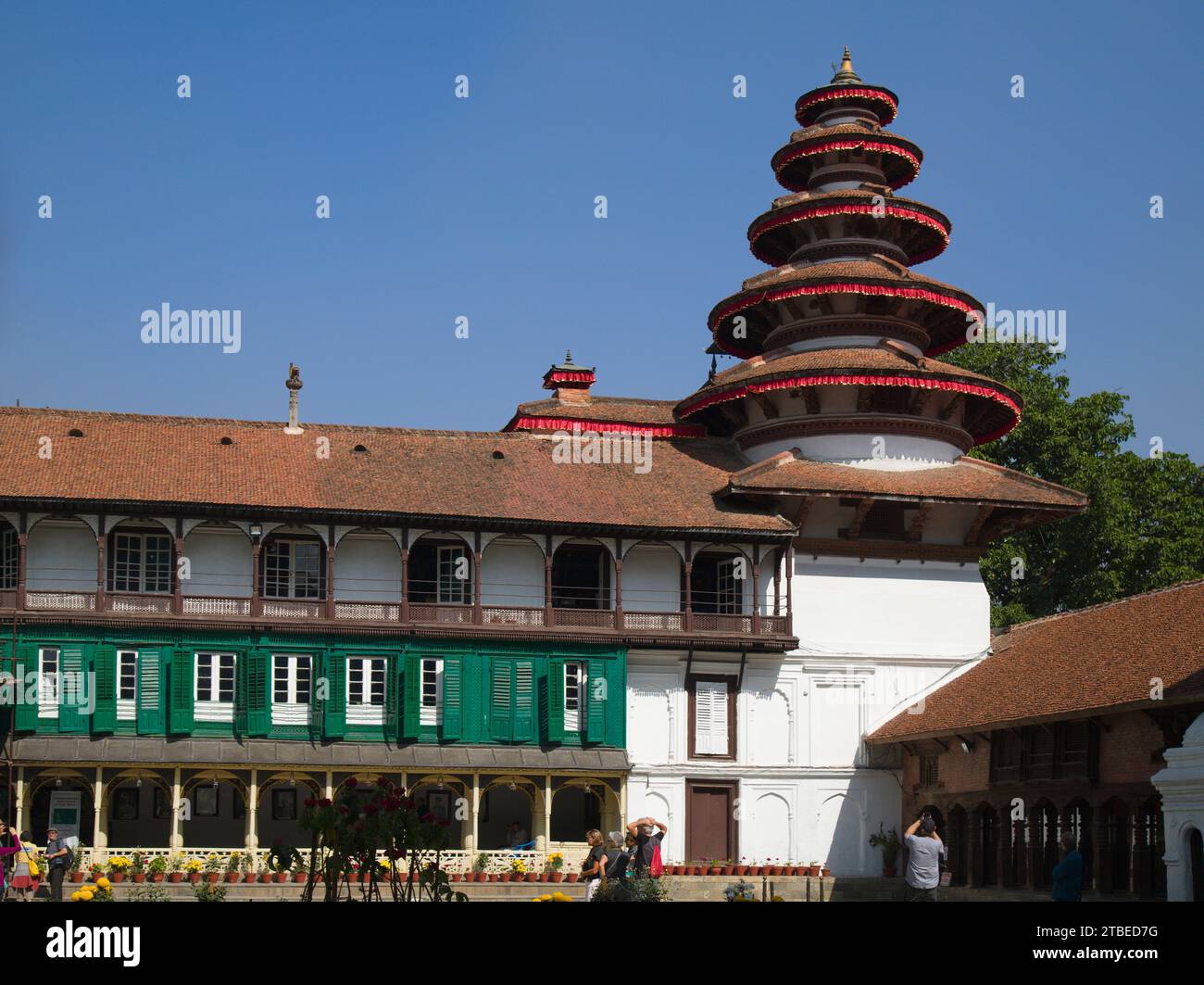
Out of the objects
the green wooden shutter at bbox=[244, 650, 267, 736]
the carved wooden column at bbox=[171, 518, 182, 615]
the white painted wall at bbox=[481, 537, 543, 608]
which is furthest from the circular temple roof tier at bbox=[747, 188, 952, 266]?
the green wooden shutter at bbox=[244, 650, 267, 736]

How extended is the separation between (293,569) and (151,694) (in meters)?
4.50

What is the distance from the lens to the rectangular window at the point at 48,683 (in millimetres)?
38406

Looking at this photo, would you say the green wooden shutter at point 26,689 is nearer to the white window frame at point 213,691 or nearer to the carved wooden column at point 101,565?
the carved wooden column at point 101,565

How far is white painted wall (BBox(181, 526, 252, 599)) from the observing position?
40.8 m

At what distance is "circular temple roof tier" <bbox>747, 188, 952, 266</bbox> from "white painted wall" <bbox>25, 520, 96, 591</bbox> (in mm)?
21628

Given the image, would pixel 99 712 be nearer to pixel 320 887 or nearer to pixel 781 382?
pixel 320 887

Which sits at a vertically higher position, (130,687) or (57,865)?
(130,687)

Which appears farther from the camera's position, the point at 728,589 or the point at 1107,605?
the point at 728,589

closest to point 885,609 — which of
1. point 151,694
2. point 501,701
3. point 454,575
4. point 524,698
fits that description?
point 524,698

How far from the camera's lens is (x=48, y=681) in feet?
127

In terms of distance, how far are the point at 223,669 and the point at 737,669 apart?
40.2ft

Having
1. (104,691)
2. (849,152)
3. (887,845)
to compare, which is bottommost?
(887,845)

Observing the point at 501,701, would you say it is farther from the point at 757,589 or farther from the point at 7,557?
the point at 7,557

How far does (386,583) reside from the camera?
4175 centimetres
